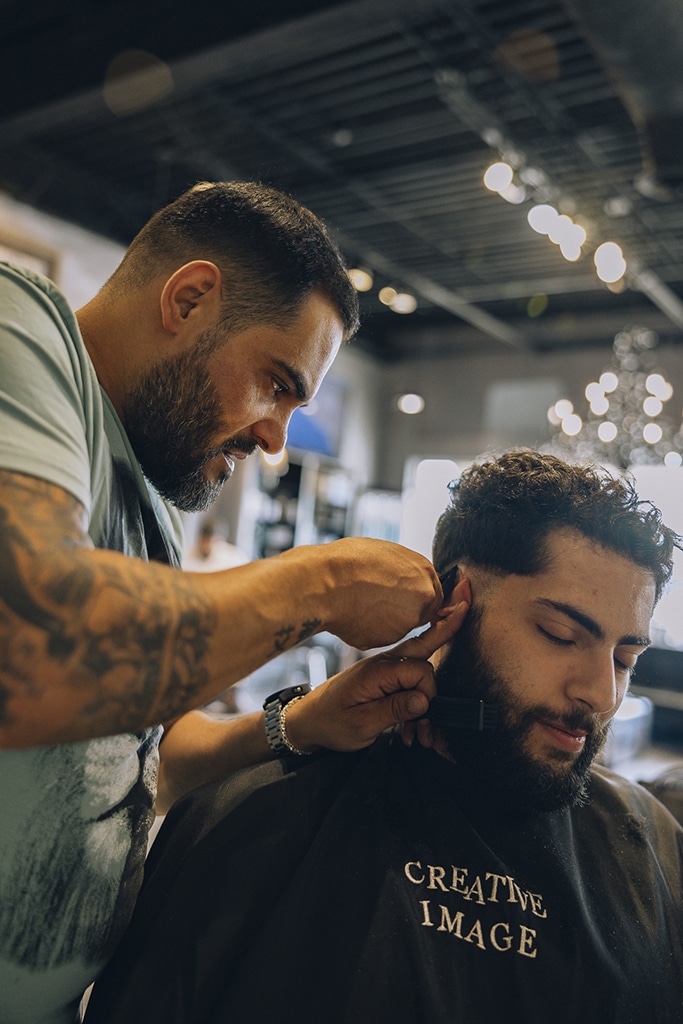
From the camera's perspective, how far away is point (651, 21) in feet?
8.85

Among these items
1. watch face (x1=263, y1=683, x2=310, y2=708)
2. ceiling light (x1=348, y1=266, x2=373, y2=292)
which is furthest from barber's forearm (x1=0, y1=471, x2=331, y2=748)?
ceiling light (x1=348, y1=266, x2=373, y2=292)

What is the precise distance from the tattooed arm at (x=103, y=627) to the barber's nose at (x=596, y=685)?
1.97 feet

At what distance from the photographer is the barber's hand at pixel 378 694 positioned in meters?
1.40

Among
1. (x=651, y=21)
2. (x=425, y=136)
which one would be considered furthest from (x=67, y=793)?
(x=425, y=136)

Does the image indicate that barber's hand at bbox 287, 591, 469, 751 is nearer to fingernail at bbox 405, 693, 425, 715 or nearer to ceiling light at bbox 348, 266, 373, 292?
fingernail at bbox 405, 693, 425, 715

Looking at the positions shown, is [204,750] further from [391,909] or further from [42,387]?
[42,387]

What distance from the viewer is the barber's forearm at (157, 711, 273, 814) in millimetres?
1532

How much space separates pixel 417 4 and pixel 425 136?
2360 mm

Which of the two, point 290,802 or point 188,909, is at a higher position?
point 290,802

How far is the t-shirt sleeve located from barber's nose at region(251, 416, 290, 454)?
0.35 meters

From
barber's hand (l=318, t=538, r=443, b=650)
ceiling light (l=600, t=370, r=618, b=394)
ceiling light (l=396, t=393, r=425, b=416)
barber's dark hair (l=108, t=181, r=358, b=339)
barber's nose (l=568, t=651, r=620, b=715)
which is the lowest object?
barber's nose (l=568, t=651, r=620, b=715)

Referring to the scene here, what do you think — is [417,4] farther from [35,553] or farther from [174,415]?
[35,553]

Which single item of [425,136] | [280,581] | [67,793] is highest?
[425,136]

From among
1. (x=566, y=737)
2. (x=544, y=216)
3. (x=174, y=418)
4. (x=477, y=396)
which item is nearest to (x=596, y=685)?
(x=566, y=737)
